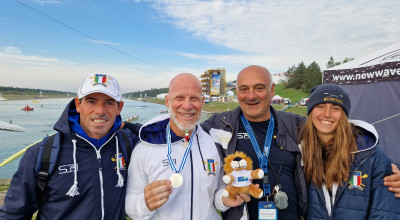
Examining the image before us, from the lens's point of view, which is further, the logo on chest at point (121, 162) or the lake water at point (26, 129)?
the lake water at point (26, 129)

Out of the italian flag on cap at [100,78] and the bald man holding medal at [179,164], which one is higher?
the italian flag on cap at [100,78]

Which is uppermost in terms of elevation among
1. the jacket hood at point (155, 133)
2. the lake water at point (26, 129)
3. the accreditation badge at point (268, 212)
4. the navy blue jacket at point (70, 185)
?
the jacket hood at point (155, 133)

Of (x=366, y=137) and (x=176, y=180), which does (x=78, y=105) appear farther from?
(x=366, y=137)

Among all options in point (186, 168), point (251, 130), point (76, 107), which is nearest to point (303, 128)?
point (251, 130)

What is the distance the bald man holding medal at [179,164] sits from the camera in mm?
1838

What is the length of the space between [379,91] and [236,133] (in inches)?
211

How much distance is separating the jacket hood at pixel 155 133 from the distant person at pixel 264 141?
61 cm

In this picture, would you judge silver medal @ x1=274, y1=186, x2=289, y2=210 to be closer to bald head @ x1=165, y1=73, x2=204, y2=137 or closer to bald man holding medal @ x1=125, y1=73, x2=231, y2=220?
bald man holding medal @ x1=125, y1=73, x2=231, y2=220

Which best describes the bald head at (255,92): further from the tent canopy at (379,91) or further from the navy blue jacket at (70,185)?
the tent canopy at (379,91)

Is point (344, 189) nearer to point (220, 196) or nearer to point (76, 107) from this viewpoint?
point (220, 196)

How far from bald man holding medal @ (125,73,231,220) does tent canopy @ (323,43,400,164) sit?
5778 mm

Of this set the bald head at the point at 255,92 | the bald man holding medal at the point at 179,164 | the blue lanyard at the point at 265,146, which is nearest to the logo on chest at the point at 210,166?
the bald man holding medal at the point at 179,164

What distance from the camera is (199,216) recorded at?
1831mm

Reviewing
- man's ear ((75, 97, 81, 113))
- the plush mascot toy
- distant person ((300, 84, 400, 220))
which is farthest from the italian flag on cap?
distant person ((300, 84, 400, 220))
